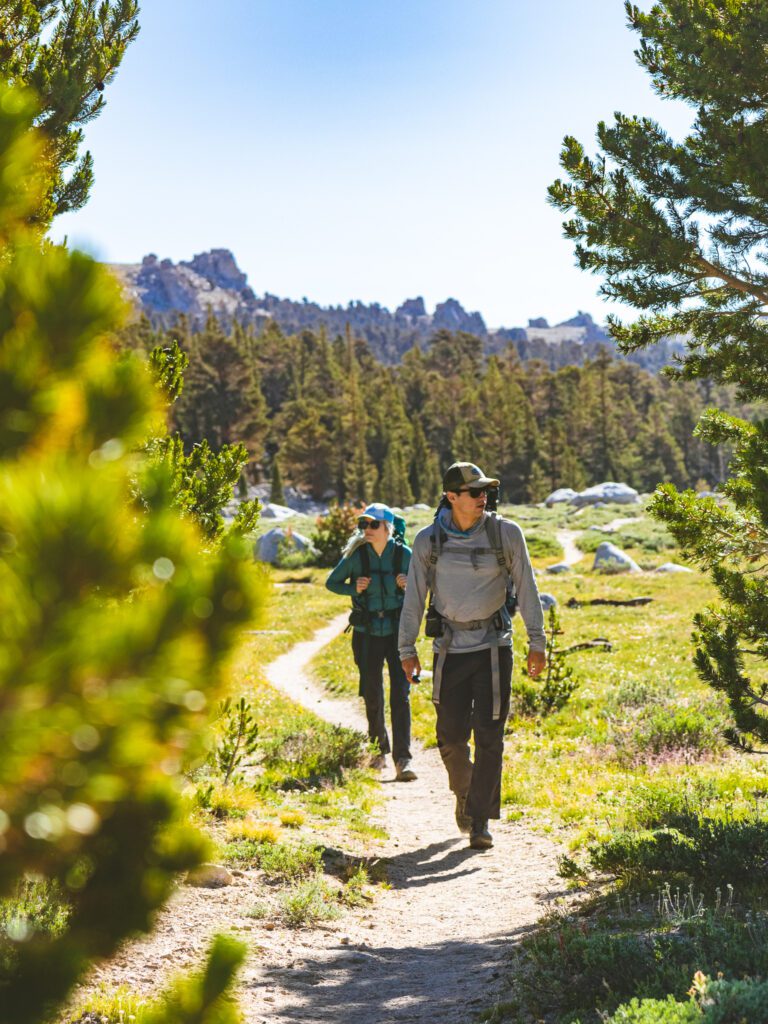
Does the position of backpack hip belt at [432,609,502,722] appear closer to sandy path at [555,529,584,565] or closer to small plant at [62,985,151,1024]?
small plant at [62,985,151,1024]

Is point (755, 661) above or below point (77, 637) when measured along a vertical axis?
below

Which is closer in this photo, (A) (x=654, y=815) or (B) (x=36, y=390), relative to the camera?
(B) (x=36, y=390)

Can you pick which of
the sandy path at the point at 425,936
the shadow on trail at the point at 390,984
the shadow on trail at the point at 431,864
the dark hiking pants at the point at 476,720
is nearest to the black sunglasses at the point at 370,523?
the dark hiking pants at the point at 476,720

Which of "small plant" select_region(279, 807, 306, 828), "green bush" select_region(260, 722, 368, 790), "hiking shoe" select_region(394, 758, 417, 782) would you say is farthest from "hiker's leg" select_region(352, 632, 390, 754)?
"small plant" select_region(279, 807, 306, 828)

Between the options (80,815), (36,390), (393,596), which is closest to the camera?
(80,815)

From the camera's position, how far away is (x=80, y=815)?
121cm

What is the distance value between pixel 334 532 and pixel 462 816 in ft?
90.8

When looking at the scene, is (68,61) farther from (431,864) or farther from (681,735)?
(681,735)

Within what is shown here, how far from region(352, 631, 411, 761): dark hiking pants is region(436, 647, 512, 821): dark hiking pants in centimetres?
180

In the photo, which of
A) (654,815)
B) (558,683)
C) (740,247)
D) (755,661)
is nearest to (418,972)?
(654,815)

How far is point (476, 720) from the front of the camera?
5945 millimetres

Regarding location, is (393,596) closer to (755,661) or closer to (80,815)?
(80,815)

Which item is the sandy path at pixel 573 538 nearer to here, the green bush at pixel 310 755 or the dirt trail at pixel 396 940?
the green bush at pixel 310 755

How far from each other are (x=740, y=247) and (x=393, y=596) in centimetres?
409
